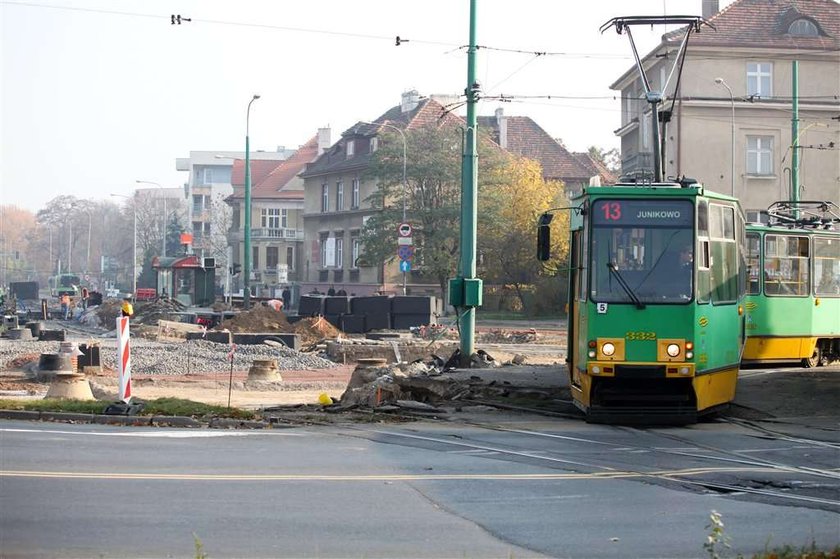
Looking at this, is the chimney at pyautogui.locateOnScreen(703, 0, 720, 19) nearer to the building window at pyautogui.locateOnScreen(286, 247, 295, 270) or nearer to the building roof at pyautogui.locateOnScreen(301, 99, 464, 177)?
the building roof at pyautogui.locateOnScreen(301, 99, 464, 177)

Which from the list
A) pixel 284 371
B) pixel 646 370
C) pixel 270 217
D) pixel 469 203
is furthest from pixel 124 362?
pixel 270 217

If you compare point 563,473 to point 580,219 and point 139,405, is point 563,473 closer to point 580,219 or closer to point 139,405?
point 580,219

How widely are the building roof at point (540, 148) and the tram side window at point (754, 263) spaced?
56.0m

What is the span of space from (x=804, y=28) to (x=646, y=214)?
48.0 metres

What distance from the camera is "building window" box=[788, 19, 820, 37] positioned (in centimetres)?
6016

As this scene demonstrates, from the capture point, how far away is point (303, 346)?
4075 centimetres

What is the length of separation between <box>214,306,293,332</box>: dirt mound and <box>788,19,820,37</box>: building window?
3079 cm

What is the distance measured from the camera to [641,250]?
54.8 ft

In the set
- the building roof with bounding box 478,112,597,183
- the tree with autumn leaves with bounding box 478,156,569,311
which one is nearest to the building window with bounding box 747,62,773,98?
the tree with autumn leaves with bounding box 478,156,569,311

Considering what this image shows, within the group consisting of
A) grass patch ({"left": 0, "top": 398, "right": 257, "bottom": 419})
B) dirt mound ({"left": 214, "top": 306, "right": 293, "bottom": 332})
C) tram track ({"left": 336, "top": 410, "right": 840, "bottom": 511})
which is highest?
dirt mound ({"left": 214, "top": 306, "right": 293, "bottom": 332})

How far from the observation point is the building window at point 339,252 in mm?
83188

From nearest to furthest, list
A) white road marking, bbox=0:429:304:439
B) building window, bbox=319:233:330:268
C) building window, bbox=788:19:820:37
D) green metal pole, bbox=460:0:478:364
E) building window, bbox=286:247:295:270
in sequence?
white road marking, bbox=0:429:304:439
green metal pole, bbox=460:0:478:364
building window, bbox=788:19:820:37
building window, bbox=319:233:330:268
building window, bbox=286:247:295:270

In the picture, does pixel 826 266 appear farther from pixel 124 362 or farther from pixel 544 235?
pixel 124 362

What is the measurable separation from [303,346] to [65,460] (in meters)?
28.7
